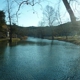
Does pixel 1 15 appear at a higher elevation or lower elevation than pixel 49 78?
higher

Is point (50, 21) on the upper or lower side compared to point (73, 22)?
upper

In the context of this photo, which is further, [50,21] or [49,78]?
[50,21]

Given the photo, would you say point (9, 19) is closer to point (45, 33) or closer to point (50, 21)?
point (50, 21)

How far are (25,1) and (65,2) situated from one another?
158 centimetres

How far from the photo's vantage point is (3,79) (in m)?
8.07

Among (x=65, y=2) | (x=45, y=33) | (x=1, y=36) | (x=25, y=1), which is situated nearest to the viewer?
(x=65, y=2)

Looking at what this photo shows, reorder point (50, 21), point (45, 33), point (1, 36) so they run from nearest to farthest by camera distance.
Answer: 1. point (1, 36)
2. point (50, 21)
3. point (45, 33)

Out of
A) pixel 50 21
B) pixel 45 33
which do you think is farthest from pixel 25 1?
pixel 45 33

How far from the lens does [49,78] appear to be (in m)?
8.25

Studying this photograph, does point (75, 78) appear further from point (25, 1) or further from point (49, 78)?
→ point (25, 1)

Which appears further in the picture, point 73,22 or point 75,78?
point 75,78

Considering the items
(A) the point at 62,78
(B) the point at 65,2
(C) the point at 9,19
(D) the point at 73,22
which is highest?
(C) the point at 9,19

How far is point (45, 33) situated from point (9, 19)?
66938 millimetres

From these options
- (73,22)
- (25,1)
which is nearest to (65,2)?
(73,22)
